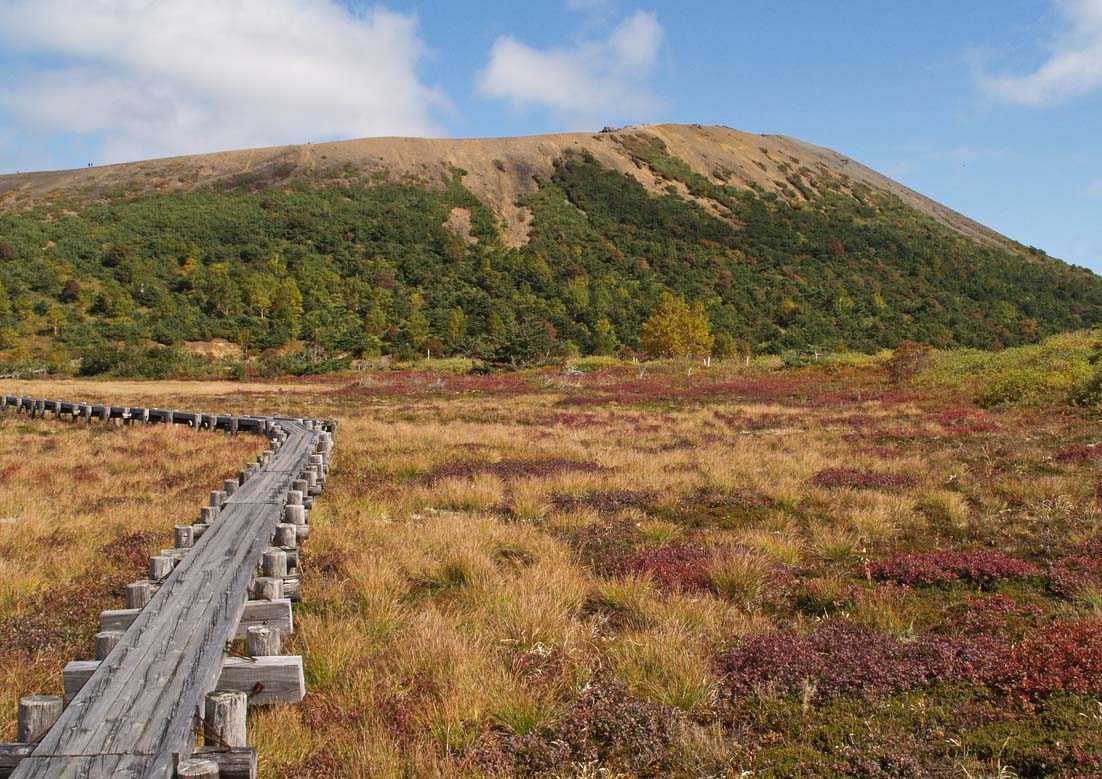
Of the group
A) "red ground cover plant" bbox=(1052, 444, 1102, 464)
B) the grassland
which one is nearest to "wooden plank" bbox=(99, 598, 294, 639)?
the grassland

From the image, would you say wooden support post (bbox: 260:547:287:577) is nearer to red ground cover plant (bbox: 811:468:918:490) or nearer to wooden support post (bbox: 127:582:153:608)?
wooden support post (bbox: 127:582:153:608)

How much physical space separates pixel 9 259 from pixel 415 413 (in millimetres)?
77400

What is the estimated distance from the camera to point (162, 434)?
17766 mm

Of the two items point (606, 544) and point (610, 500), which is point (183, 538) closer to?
point (606, 544)

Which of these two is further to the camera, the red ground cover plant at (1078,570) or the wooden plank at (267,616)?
the red ground cover plant at (1078,570)

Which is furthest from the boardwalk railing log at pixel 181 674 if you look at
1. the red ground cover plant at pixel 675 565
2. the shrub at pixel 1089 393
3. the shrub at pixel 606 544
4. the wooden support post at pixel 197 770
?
the shrub at pixel 1089 393

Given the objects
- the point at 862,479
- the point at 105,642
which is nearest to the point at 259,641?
the point at 105,642

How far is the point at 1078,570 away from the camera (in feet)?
19.9

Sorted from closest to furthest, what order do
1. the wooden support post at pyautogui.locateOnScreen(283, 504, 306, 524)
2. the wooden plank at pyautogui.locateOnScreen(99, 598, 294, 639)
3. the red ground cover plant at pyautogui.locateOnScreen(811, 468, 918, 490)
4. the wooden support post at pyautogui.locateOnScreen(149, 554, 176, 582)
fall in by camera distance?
the wooden plank at pyautogui.locateOnScreen(99, 598, 294, 639)
the wooden support post at pyautogui.locateOnScreen(149, 554, 176, 582)
the wooden support post at pyautogui.locateOnScreen(283, 504, 306, 524)
the red ground cover plant at pyautogui.locateOnScreen(811, 468, 918, 490)

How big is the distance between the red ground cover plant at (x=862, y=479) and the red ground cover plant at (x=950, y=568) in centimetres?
374

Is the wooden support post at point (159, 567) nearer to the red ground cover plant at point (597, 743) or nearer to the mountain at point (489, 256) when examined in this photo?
the red ground cover plant at point (597, 743)

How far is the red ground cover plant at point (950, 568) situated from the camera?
6094 millimetres

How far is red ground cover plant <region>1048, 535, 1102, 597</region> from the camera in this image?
5621 millimetres

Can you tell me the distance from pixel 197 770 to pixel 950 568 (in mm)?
6360
